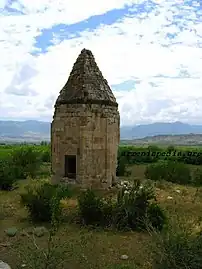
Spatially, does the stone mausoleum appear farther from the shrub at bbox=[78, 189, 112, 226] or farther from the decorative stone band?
the shrub at bbox=[78, 189, 112, 226]

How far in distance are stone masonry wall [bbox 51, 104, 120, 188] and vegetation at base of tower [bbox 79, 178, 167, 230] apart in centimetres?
288

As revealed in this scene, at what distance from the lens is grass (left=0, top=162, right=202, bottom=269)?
830 centimetres

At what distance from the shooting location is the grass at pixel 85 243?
8297 mm

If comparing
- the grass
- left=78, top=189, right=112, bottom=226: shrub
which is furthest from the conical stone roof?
left=78, top=189, right=112, bottom=226: shrub

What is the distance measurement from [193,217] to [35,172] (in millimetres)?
12726

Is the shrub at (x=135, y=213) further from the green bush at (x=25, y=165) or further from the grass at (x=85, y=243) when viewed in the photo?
the green bush at (x=25, y=165)

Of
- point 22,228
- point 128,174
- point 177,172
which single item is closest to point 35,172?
point 128,174

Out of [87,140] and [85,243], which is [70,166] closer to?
[87,140]

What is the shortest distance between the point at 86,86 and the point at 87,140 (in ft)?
6.22

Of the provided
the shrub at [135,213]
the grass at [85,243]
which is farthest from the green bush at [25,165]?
the shrub at [135,213]

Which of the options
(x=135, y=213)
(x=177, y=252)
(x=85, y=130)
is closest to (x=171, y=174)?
(x=85, y=130)

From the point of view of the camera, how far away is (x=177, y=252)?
6918 mm

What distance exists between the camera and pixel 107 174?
566 inches

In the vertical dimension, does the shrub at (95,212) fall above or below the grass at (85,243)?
above
